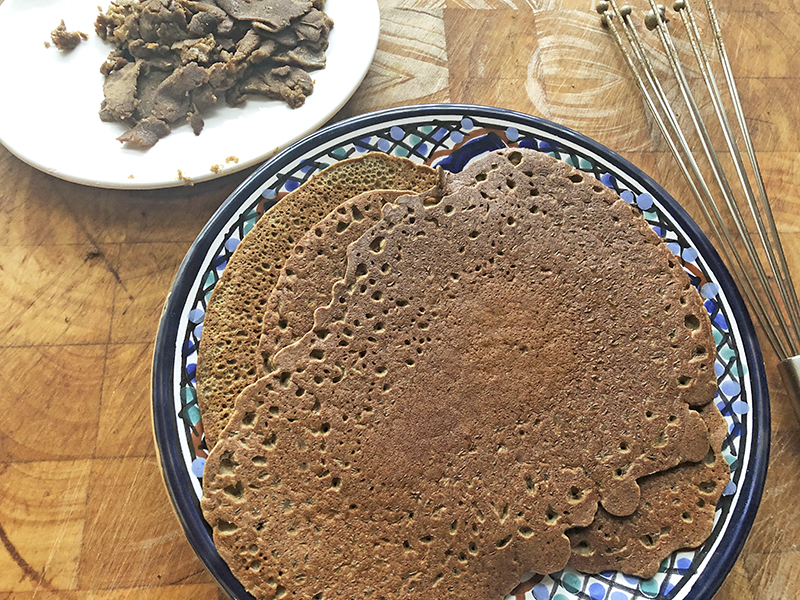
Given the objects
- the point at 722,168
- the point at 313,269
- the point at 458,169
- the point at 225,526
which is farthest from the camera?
the point at 722,168

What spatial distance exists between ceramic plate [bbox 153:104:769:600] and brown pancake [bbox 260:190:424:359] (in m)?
0.18

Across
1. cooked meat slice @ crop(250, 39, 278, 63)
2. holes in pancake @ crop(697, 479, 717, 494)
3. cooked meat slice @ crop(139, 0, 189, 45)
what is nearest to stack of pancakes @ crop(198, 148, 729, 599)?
holes in pancake @ crop(697, 479, 717, 494)

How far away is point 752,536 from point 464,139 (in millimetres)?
1250

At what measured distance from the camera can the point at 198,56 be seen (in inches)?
62.4

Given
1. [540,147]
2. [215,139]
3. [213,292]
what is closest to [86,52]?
[215,139]

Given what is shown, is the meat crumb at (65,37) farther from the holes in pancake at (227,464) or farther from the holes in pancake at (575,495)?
the holes in pancake at (575,495)

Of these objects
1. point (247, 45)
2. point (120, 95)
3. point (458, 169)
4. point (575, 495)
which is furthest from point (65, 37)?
point (575, 495)

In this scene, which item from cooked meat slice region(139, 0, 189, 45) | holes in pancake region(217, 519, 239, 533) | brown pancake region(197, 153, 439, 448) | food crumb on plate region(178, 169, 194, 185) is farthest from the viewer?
cooked meat slice region(139, 0, 189, 45)

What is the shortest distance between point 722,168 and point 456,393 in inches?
46.9

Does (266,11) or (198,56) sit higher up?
(266,11)

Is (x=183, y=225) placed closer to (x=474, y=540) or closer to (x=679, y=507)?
(x=474, y=540)

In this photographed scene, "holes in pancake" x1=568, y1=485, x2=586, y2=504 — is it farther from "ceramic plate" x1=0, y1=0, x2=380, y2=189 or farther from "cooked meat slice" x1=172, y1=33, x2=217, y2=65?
"cooked meat slice" x1=172, y1=33, x2=217, y2=65

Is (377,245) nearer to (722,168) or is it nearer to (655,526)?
(655,526)

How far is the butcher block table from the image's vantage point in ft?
4.31
